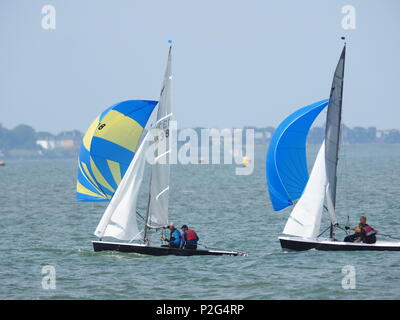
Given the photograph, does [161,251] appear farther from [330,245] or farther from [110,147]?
[330,245]

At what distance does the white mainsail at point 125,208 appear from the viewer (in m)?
28.6

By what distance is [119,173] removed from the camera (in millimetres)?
30484

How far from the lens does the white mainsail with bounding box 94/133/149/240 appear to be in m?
28.6

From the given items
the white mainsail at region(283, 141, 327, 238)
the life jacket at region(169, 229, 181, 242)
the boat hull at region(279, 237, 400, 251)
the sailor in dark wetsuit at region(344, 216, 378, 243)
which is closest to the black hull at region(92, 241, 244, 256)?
the life jacket at region(169, 229, 181, 242)

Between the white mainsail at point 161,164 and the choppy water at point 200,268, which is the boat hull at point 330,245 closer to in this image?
the choppy water at point 200,268

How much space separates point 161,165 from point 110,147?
300 centimetres

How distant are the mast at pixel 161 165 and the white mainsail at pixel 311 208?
4.29m

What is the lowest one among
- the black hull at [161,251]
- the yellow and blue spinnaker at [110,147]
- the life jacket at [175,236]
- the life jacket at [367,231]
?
the black hull at [161,251]

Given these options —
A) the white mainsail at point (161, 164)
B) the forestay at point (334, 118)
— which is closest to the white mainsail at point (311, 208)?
the forestay at point (334, 118)

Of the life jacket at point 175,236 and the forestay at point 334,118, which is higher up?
the forestay at point 334,118

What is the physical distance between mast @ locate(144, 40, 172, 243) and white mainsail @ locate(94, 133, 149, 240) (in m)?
0.61
